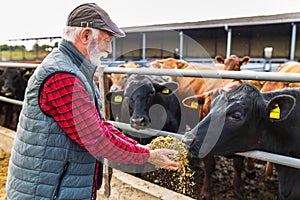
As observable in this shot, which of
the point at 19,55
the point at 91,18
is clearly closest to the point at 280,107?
the point at 91,18

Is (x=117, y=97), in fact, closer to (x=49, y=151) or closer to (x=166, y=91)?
(x=166, y=91)

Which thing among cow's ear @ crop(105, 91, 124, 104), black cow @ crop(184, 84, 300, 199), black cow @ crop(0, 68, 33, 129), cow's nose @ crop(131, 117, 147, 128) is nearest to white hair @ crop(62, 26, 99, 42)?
black cow @ crop(184, 84, 300, 199)

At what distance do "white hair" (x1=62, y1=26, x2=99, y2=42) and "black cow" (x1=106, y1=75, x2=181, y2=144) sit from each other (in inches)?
76.1

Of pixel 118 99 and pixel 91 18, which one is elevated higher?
pixel 91 18

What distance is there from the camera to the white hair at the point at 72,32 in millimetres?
1448

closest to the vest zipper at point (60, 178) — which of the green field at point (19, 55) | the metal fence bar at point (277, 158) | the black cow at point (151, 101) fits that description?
the metal fence bar at point (277, 158)

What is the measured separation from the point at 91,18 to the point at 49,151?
2.01 feet

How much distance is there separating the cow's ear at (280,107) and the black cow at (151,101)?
1.50 metres

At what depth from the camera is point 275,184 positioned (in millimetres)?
3965

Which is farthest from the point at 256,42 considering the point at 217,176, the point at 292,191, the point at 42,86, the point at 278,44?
the point at 42,86

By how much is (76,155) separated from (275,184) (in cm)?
317

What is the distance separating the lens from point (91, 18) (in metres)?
1.42

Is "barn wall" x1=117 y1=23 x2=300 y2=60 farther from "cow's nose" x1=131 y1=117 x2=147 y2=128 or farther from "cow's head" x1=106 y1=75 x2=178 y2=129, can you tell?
"cow's nose" x1=131 y1=117 x2=147 y2=128

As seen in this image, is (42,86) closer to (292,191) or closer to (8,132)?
(292,191)
